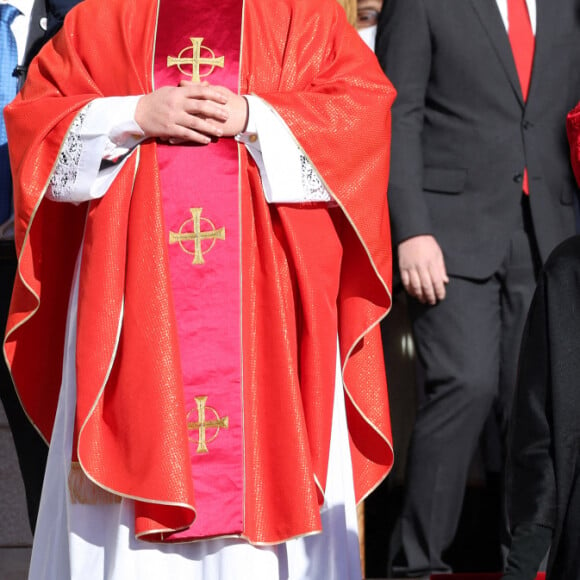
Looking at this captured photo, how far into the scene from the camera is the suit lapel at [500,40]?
4.74 meters

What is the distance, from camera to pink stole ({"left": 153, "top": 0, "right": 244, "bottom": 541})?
13.0ft

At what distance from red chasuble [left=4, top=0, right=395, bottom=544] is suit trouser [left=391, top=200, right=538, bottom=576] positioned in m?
0.39

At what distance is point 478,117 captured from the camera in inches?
187

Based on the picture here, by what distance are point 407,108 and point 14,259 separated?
4.64 ft

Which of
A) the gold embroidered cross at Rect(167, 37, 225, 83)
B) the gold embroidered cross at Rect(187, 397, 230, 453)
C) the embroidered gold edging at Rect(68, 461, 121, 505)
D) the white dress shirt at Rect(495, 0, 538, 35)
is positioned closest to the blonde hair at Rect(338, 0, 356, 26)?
the white dress shirt at Rect(495, 0, 538, 35)

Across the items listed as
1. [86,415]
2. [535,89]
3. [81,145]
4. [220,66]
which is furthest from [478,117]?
[86,415]

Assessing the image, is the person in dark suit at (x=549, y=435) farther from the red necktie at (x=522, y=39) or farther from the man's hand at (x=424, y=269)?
the red necktie at (x=522, y=39)

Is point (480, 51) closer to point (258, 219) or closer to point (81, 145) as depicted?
point (258, 219)

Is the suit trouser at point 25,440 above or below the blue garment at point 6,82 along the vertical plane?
below

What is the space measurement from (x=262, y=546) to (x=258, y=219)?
0.94m

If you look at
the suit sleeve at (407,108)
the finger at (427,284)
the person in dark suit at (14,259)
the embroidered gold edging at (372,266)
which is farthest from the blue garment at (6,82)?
the finger at (427,284)

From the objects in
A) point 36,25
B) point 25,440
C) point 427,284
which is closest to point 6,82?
point 36,25

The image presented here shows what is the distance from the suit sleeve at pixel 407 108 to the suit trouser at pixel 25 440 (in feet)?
4.36

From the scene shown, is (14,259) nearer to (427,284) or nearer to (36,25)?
(36,25)
